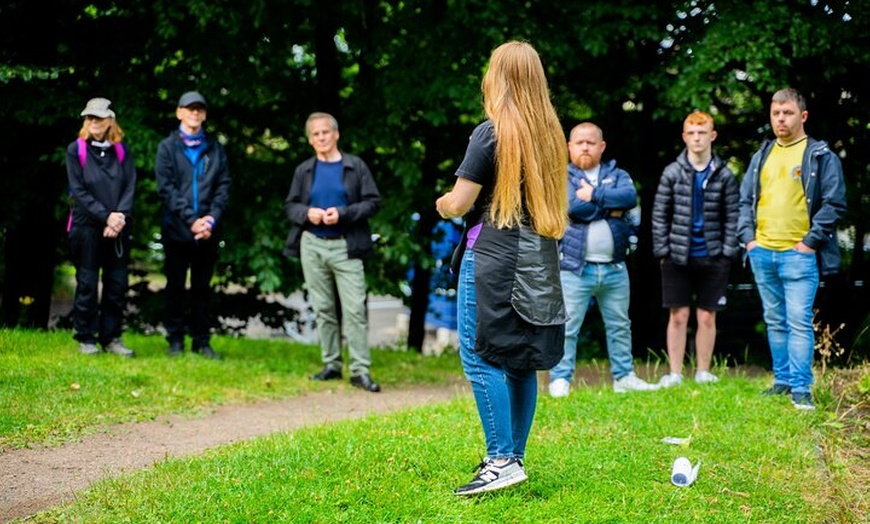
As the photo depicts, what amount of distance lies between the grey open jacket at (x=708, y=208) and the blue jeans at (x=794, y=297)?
0.43 m

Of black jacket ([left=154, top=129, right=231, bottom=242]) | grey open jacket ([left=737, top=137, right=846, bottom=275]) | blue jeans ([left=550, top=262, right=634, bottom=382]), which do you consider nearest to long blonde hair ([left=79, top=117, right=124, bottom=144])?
black jacket ([left=154, top=129, right=231, bottom=242])

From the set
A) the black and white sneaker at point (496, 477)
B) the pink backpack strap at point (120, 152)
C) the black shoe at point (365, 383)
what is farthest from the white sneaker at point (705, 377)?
the pink backpack strap at point (120, 152)

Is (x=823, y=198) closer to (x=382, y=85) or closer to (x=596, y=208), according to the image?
(x=596, y=208)

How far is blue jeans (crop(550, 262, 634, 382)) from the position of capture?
7.33m

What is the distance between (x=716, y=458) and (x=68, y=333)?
6.44 meters

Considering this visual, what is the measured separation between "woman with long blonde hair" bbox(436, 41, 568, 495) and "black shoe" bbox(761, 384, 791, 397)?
10.9 ft

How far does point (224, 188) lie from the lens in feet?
29.1

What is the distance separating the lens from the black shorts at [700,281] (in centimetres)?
764

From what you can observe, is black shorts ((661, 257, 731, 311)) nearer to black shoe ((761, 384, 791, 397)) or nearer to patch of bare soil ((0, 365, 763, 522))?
black shoe ((761, 384, 791, 397))

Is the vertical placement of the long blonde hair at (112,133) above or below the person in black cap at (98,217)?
above

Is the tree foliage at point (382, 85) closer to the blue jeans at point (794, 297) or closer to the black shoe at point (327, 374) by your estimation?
the black shoe at point (327, 374)

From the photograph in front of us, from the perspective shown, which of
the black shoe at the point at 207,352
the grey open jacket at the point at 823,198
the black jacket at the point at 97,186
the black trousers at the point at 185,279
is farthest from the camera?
the black shoe at the point at 207,352

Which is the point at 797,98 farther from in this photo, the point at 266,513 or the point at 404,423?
the point at 266,513

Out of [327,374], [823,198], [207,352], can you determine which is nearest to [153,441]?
[327,374]
